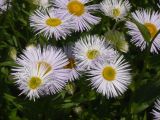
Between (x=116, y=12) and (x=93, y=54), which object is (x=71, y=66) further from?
(x=116, y=12)

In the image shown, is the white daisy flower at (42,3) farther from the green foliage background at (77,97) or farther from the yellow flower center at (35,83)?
the yellow flower center at (35,83)

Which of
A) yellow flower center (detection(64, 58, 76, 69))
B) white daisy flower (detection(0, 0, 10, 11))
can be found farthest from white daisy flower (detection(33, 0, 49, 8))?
yellow flower center (detection(64, 58, 76, 69))

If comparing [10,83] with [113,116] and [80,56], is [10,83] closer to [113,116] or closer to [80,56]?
[80,56]

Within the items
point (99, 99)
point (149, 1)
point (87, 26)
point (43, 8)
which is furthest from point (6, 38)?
point (149, 1)

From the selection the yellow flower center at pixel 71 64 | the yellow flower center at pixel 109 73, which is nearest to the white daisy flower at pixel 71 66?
the yellow flower center at pixel 71 64

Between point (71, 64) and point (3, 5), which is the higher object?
point (3, 5)

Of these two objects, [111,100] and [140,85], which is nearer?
[140,85]

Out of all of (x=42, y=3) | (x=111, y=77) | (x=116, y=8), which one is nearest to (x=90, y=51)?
(x=111, y=77)
